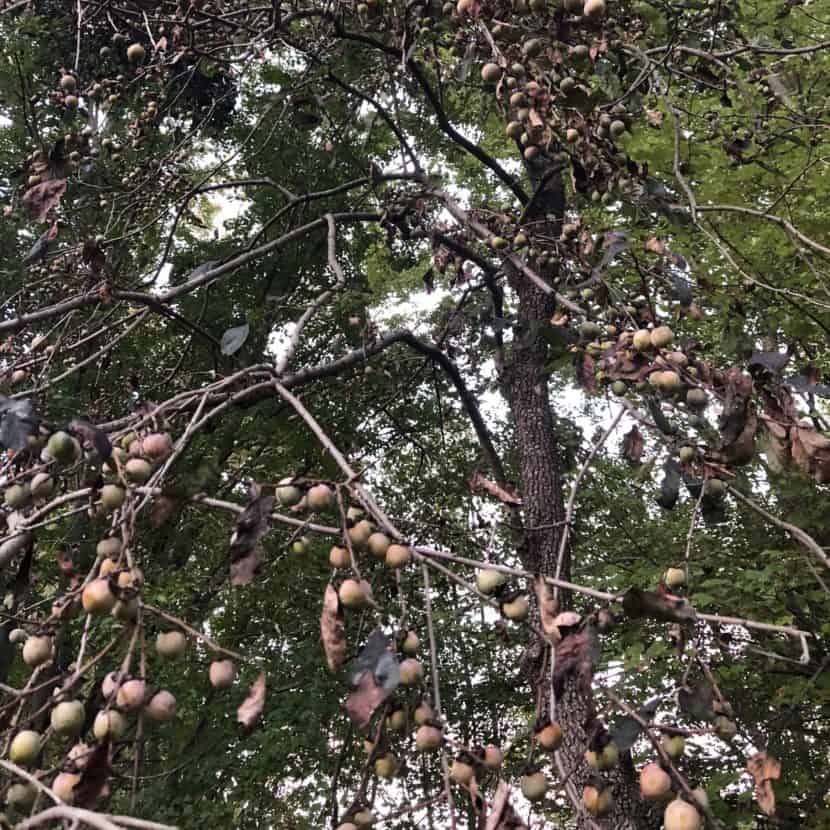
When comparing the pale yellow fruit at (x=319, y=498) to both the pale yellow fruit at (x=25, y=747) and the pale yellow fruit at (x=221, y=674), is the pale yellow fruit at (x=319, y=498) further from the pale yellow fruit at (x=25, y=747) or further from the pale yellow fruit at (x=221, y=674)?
the pale yellow fruit at (x=25, y=747)

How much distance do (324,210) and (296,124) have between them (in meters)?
2.46

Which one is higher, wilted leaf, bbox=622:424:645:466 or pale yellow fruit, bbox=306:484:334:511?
wilted leaf, bbox=622:424:645:466

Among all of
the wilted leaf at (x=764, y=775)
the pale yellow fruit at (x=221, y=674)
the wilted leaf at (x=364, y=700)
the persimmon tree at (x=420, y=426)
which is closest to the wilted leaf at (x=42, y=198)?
the persimmon tree at (x=420, y=426)

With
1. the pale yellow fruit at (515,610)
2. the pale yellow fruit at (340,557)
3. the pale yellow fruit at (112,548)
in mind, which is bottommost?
the pale yellow fruit at (112,548)

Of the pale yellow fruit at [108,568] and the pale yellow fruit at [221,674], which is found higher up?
the pale yellow fruit at [108,568]

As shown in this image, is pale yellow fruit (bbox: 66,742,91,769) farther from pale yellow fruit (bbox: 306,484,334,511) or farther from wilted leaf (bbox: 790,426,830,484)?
wilted leaf (bbox: 790,426,830,484)

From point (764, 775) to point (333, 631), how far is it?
0.69m

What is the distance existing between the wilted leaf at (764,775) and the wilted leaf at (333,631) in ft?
2.16

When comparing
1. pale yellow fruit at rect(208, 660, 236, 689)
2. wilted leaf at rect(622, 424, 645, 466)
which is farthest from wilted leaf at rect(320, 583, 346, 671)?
wilted leaf at rect(622, 424, 645, 466)

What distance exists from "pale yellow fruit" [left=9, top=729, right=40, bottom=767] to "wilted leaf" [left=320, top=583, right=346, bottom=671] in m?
0.45

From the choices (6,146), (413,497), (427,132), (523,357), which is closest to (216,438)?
(413,497)

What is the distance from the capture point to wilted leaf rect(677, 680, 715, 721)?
115 cm

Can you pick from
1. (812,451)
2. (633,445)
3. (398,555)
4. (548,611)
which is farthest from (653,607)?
(633,445)

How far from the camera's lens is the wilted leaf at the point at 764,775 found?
109 cm
